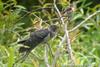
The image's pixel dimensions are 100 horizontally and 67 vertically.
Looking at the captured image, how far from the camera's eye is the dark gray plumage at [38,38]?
2.54 m

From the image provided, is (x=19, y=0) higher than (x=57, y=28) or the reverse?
the reverse

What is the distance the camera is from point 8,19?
4207 millimetres

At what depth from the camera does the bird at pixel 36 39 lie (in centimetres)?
254

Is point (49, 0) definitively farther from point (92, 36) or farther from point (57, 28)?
point (57, 28)

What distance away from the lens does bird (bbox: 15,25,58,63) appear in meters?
2.54

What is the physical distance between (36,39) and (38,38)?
0.6 inches

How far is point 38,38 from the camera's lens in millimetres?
2600

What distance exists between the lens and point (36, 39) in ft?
8.55

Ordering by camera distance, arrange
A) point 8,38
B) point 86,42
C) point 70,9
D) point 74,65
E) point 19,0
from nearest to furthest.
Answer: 1. point 74,65
2. point 70,9
3. point 8,38
4. point 86,42
5. point 19,0

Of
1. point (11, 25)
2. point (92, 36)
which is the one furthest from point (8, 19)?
point (92, 36)

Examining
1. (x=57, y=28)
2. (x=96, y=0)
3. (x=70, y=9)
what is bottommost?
(x=96, y=0)

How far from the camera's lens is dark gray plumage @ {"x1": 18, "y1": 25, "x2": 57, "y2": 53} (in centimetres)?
254

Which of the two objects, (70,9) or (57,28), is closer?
(70,9)

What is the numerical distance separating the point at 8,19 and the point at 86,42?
820mm
